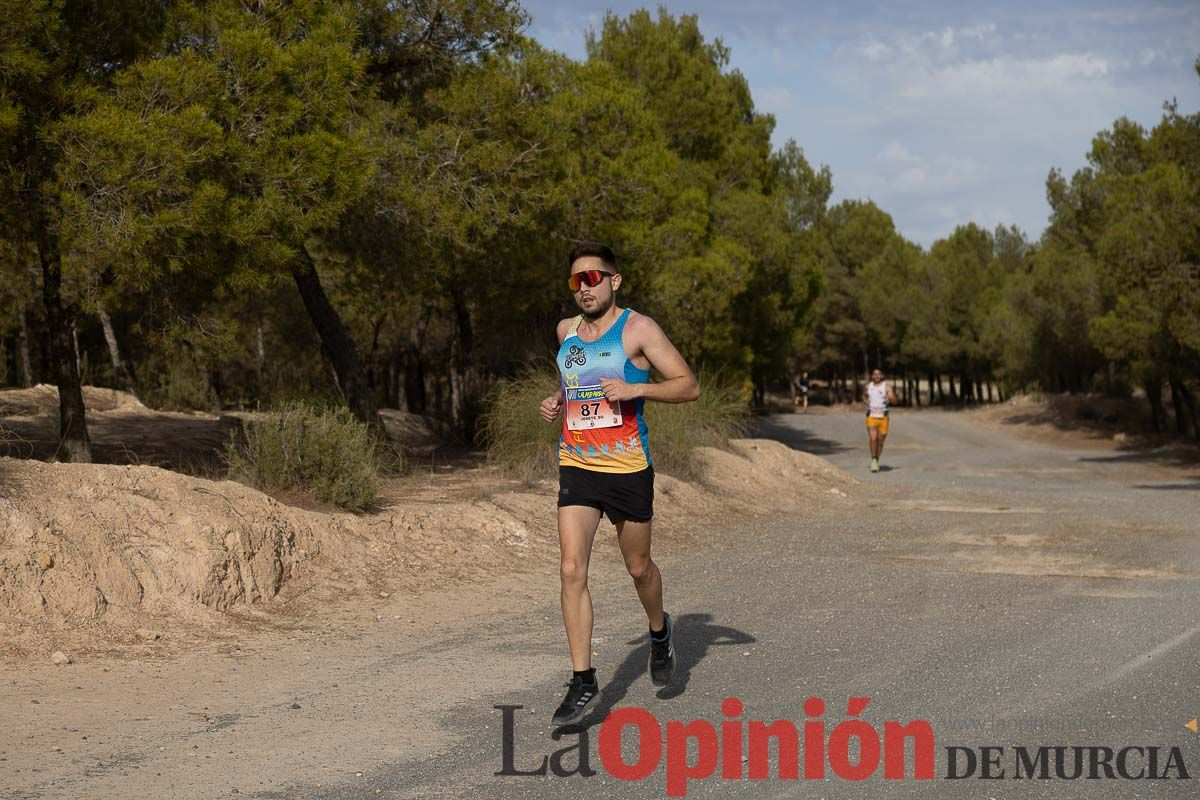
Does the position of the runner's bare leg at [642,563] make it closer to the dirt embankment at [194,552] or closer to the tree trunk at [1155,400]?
the dirt embankment at [194,552]

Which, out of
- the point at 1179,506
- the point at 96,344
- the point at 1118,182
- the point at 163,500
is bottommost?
the point at 1179,506

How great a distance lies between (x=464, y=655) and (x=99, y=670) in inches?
78.6

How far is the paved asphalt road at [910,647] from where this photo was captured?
488 cm

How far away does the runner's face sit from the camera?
5812 mm

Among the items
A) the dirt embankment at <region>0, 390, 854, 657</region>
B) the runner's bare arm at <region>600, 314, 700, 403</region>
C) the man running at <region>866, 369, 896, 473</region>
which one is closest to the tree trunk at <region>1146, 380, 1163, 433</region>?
the man running at <region>866, 369, 896, 473</region>

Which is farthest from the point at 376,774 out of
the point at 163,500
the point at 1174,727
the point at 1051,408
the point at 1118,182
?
the point at 1051,408

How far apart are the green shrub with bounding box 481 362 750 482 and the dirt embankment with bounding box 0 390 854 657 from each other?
2707 mm

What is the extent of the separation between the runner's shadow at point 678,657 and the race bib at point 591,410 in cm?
133

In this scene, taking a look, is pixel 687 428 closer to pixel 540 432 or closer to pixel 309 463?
pixel 540 432

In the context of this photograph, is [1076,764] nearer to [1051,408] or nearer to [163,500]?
[163,500]

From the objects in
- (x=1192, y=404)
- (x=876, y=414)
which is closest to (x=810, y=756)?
(x=876, y=414)

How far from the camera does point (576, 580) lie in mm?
5680

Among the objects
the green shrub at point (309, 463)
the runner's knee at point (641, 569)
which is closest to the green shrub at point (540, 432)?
the green shrub at point (309, 463)

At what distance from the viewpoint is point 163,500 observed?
898 centimetres
